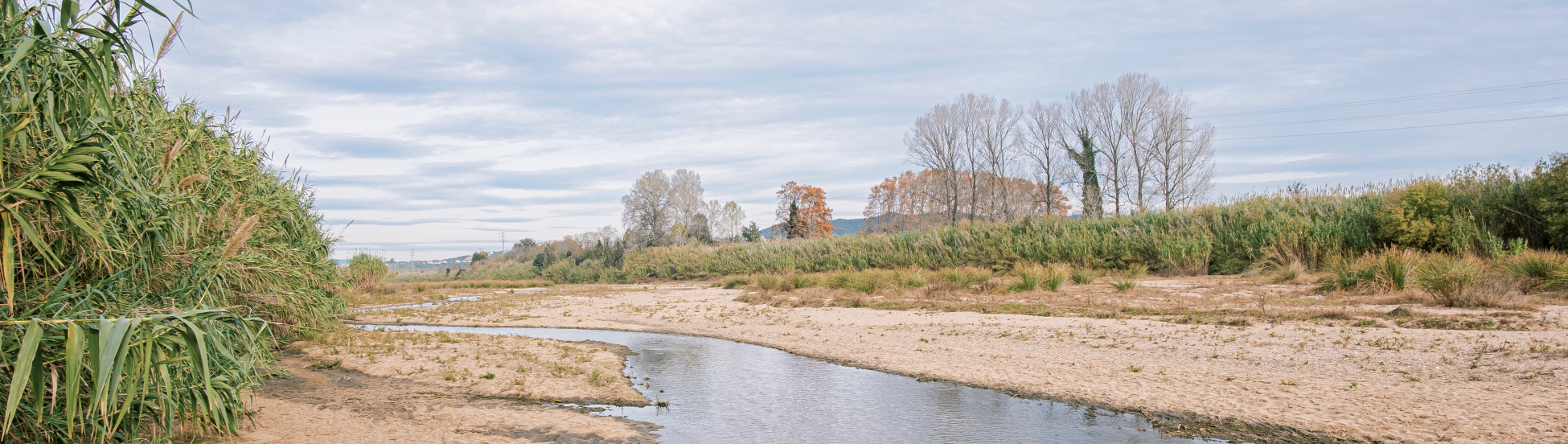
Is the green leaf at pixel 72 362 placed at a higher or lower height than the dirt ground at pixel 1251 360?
higher

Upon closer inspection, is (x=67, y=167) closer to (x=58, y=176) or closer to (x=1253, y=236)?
(x=58, y=176)

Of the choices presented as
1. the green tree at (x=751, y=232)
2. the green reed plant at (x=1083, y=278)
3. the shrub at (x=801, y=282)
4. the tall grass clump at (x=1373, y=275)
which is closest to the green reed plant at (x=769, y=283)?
the shrub at (x=801, y=282)

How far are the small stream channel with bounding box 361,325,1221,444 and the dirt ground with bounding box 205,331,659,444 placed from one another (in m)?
0.52

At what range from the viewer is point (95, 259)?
414cm

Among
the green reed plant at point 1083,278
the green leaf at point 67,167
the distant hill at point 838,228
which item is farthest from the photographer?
the distant hill at point 838,228

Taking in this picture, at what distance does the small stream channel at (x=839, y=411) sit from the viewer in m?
5.97

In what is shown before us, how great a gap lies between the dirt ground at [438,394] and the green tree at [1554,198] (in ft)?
58.2

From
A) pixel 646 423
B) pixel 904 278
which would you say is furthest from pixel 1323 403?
pixel 904 278

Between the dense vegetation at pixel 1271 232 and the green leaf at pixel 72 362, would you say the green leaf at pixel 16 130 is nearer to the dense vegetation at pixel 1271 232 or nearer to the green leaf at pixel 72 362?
the green leaf at pixel 72 362

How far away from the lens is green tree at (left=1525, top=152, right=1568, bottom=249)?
1444 cm

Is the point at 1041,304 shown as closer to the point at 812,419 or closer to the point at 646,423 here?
the point at 812,419

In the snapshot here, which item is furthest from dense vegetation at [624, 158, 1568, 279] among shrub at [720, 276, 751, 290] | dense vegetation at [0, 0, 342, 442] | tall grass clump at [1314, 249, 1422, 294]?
dense vegetation at [0, 0, 342, 442]

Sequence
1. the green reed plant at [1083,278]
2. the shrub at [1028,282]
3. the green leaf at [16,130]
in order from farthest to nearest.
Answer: the green reed plant at [1083,278]
the shrub at [1028,282]
the green leaf at [16,130]

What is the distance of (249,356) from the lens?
5523 millimetres
